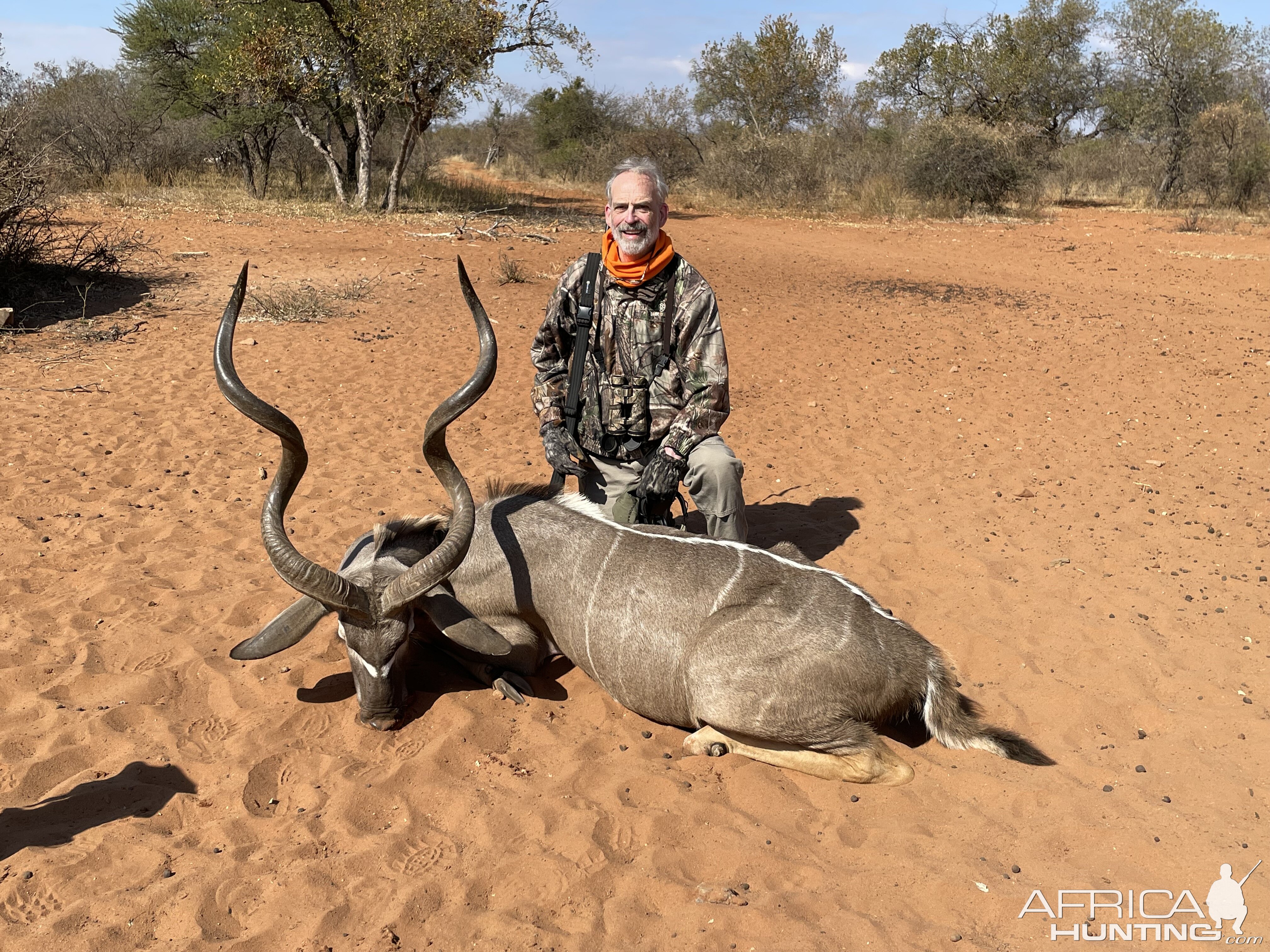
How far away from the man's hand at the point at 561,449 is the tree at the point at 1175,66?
2819 centimetres

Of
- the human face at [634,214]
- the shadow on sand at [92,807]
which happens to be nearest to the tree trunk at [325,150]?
the human face at [634,214]

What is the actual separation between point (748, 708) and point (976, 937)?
46.4 inches

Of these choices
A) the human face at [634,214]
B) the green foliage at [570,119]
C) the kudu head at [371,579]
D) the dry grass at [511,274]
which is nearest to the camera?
the kudu head at [371,579]

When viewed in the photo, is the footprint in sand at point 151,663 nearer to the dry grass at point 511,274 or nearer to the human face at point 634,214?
the human face at point 634,214

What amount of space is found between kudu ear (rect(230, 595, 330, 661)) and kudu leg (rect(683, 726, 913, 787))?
71.4 inches

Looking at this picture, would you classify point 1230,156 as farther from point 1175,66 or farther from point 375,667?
point 375,667

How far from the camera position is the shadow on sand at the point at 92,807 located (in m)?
3.39

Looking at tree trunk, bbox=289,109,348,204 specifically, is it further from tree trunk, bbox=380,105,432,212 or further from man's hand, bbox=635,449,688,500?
man's hand, bbox=635,449,688,500

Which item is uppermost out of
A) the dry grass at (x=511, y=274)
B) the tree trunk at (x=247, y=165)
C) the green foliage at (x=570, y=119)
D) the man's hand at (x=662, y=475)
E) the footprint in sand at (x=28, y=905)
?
the green foliage at (x=570, y=119)

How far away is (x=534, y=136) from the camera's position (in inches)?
1714

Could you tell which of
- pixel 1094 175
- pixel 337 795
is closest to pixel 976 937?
pixel 337 795

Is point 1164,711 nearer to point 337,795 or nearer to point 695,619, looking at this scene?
point 695,619

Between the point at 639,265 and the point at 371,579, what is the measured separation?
86.8 inches

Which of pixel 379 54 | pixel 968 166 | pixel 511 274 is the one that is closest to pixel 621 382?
pixel 511 274
